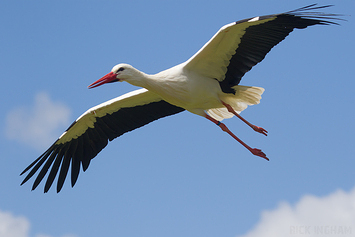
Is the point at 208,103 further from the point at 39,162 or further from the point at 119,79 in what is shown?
the point at 39,162

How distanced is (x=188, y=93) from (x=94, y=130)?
226cm

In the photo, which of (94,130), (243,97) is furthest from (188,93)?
(94,130)

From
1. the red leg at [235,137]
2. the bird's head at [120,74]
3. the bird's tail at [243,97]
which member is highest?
the bird's head at [120,74]

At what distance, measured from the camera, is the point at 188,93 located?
337 inches

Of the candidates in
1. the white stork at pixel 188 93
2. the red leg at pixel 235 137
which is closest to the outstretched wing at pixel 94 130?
the white stork at pixel 188 93

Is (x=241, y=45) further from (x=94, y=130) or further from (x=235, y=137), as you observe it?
(x=94, y=130)

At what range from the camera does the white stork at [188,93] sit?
816 cm

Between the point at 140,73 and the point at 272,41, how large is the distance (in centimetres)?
203

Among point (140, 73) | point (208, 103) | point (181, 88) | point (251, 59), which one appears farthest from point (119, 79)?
point (251, 59)

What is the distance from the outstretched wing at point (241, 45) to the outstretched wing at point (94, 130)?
1.31 m

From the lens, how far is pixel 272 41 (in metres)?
8.25

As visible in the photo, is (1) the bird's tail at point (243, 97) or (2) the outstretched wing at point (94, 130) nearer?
(1) the bird's tail at point (243, 97)

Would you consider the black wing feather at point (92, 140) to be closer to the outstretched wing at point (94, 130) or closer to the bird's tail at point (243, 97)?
the outstretched wing at point (94, 130)

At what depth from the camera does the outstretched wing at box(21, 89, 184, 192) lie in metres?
9.66
